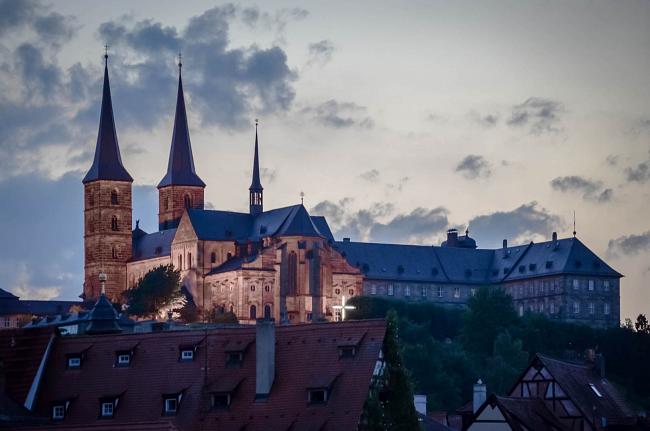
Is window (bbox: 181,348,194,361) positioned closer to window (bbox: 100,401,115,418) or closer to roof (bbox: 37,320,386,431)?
roof (bbox: 37,320,386,431)

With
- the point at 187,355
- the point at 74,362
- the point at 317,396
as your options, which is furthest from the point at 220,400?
the point at 74,362

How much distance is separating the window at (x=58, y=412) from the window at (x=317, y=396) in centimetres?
1041

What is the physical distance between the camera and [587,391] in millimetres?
90500

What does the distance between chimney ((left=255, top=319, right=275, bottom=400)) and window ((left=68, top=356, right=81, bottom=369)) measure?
8.41 metres

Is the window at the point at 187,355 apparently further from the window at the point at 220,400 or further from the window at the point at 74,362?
the window at the point at 74,362

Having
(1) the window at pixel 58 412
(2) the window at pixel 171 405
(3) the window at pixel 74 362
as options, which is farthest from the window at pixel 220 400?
(3) the window at pixel 74 362

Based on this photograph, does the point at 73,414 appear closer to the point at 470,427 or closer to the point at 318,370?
the point at 318,370

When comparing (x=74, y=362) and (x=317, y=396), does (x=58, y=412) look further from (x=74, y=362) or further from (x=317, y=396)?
(x=317, y=396)

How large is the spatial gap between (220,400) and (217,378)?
1036mm

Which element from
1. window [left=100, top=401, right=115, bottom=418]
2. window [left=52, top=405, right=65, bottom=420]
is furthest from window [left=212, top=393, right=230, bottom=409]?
window [left=52, top=405, right=65, bottom=420]

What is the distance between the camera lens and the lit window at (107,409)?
7894 cm

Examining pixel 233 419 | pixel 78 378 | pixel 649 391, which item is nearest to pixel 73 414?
pixel 78 378

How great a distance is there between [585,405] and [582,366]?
489 centimetres

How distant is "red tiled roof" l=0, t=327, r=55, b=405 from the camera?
81.1m
